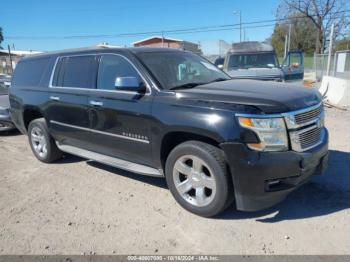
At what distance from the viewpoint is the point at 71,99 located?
5.07 meters

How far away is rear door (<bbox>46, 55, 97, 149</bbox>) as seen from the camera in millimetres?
4898

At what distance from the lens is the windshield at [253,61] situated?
11203mm

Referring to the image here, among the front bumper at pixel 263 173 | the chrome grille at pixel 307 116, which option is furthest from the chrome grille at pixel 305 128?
the front bumper at pixel 263 173

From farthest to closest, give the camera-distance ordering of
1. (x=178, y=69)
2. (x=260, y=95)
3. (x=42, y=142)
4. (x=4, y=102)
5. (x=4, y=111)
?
1. (x=4, y=102)
2. (x=4, y=111)
3. (x=42, y=142)
4. (x=178, y=69)
5. (x=260, y=95)

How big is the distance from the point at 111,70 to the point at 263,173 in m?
2.52

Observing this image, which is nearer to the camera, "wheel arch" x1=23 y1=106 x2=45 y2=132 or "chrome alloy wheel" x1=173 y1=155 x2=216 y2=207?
"chrome alloy wheel" x1=173 y1=155 x2=216 y2=207

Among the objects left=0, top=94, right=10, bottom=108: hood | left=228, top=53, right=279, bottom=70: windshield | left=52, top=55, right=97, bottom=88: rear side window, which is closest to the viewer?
left=52, top=55, right=97, bottom=88: rear side window

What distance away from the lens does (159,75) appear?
166 inches

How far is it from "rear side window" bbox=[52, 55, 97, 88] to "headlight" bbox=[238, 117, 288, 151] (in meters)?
2.47

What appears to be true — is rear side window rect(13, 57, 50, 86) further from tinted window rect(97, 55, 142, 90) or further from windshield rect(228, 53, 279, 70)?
windshield rect(228, 53, 279, 70)

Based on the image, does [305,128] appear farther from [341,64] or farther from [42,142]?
[341,64]

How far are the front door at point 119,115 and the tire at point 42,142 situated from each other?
1.35 meters

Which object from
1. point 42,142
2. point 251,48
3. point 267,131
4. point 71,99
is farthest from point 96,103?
point 251,48

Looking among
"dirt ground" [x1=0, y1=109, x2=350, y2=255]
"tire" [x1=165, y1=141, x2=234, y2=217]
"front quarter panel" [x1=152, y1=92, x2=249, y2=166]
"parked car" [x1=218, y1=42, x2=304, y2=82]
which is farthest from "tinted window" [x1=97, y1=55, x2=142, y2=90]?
"parked car" [x1=218, y1=42, x2=304, y2=82]
